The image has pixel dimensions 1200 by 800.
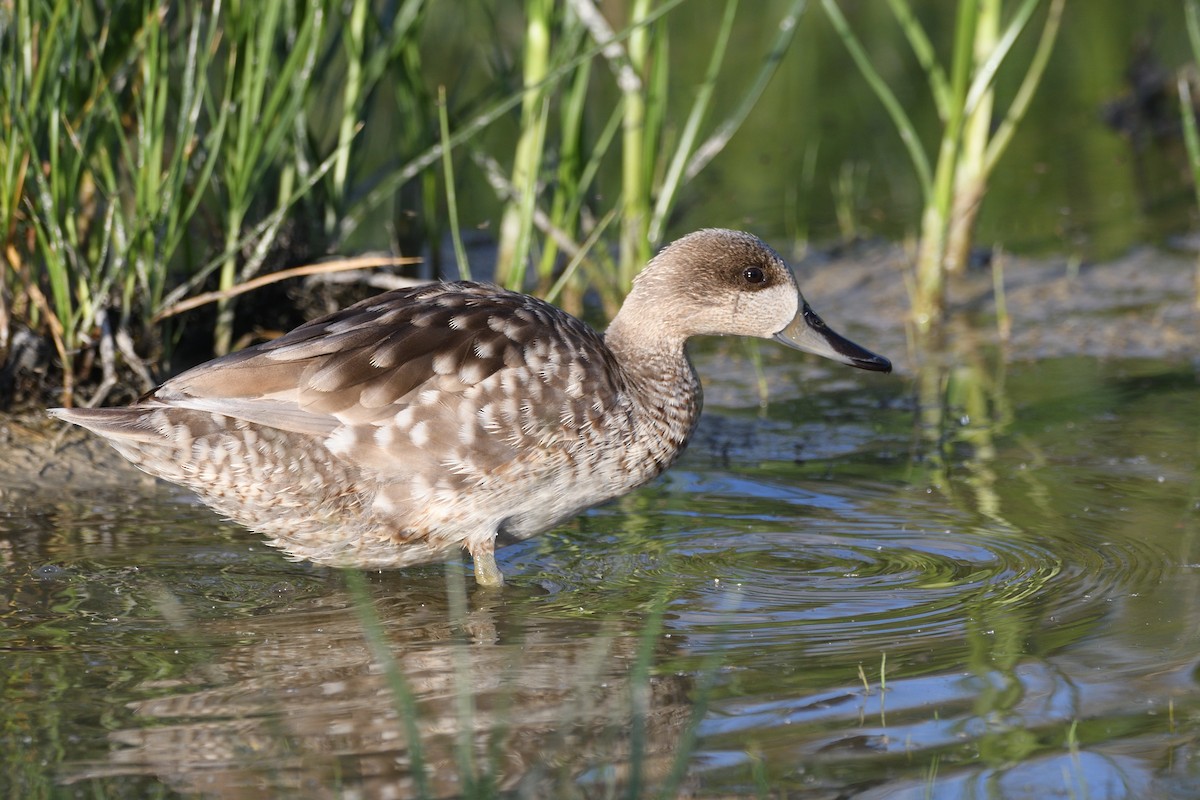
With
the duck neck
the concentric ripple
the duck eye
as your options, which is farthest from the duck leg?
the duck eye

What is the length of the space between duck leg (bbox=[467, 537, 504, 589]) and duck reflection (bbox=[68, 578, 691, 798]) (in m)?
0.22

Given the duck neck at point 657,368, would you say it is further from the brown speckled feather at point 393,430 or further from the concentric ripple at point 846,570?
the concentric ripple at point 846,570

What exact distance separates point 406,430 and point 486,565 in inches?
19.6

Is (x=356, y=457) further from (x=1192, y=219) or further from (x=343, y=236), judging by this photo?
(x=1192, y=219)

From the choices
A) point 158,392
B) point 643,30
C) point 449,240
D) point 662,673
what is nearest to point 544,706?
point 662,673

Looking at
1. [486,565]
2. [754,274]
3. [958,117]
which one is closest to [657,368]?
[754,274]

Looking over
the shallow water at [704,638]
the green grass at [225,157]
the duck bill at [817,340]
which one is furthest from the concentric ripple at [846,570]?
the green grass at [225,157]

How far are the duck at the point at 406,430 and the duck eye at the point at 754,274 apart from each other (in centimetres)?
59

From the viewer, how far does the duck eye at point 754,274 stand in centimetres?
529

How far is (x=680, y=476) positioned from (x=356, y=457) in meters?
1.60

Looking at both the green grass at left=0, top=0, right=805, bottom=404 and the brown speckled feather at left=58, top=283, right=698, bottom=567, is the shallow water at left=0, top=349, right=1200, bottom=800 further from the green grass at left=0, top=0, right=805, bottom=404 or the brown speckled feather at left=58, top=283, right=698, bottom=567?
the green grass at left=0, top=0, right=805, bottom=404

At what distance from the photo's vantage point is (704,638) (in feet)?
14.1

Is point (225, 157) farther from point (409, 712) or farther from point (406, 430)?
point (409, 712)

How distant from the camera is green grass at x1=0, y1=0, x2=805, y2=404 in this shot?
5395mm
